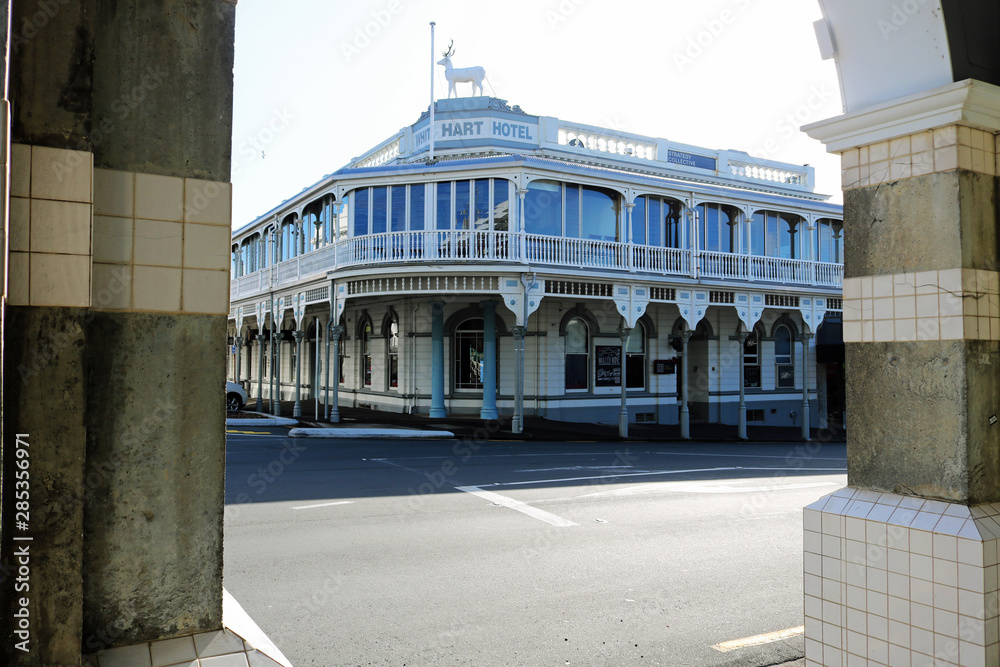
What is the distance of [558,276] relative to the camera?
784 inches

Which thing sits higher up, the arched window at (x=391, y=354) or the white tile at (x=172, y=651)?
the arched window at (x=391, y=354)

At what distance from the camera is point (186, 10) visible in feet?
8.14

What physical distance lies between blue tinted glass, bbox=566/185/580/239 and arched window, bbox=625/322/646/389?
5.01 metres

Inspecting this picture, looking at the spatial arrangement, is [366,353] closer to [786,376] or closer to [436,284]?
[436,284]

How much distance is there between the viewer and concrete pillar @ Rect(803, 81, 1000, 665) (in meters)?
3.58

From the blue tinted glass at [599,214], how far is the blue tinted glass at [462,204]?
372 cm

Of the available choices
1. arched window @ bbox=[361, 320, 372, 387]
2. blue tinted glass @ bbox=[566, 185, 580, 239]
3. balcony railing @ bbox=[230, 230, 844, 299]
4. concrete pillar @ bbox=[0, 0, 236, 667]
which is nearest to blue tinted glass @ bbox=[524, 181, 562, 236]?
blue tinted glass @ bbox=[566, 185, 580, 239]

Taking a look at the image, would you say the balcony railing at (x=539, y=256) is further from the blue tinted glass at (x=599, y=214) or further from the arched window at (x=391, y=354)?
the arched window at (x=391, y=354)

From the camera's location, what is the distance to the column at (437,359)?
71.7ft

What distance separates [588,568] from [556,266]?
13.7 metres

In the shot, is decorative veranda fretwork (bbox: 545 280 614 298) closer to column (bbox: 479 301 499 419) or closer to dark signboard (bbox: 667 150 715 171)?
column (bbox: 479 301 499 419)

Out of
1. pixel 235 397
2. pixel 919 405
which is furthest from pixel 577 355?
pixel 919 405

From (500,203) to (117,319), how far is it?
18113 mm

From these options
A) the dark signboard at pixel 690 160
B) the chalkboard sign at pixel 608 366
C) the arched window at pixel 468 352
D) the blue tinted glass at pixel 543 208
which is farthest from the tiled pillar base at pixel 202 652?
the dark signboard at pixel 690 160
